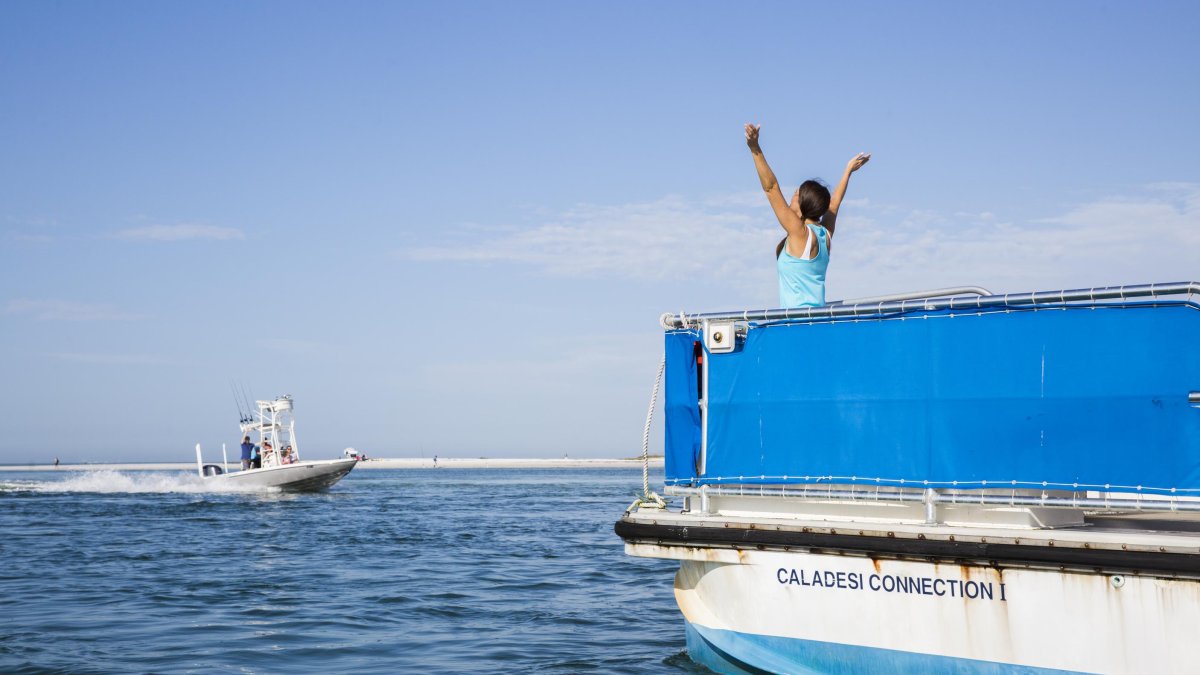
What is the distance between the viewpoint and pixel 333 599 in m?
11.7

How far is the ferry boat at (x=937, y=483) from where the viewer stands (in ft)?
16.8

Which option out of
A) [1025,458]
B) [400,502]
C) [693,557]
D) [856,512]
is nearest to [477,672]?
[693,557]

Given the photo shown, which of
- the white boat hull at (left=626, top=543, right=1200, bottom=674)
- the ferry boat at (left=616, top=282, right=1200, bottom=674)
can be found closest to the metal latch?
the ferry boat at (left=616, top=282, right=1200, bottom=674)

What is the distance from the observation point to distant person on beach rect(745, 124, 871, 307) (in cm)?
628

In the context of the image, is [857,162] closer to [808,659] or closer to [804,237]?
[804,237]

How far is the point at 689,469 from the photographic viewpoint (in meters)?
6.69

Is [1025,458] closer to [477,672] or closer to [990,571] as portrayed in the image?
[990,571]

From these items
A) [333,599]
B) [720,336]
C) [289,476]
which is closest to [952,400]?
[720,336]

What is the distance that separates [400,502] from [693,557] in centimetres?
2877

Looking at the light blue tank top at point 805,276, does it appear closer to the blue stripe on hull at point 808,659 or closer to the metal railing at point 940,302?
the metal railing at point 940,302

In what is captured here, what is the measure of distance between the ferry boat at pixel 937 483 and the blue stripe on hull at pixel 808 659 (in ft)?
0.03

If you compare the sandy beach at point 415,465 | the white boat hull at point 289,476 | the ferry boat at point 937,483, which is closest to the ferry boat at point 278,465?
the white boat hull at point 289,476

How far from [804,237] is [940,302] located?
3.21 feet

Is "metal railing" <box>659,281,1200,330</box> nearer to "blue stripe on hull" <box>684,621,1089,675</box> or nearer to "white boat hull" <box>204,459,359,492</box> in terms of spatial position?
"blue stripe on hull" <box>684,621,1089,675</box>
